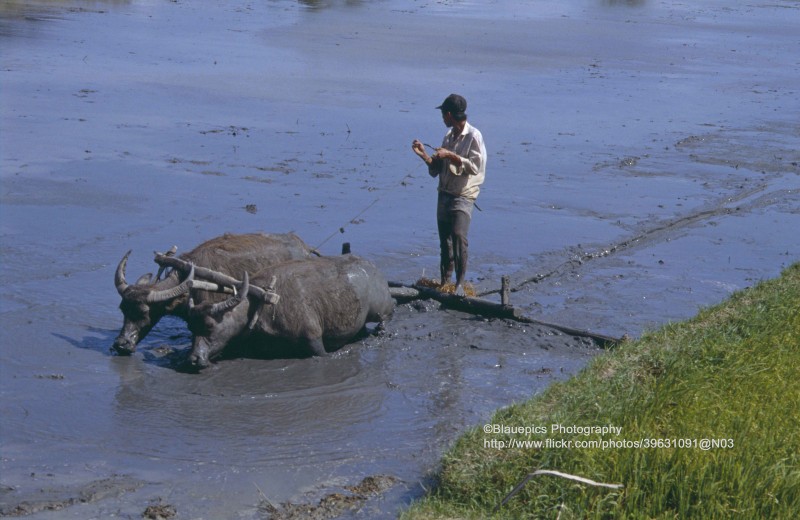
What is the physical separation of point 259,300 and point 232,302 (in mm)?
251

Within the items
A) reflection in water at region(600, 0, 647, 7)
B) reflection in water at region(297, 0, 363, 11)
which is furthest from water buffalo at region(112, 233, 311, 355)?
reflection in water at region(600, 0, 647, 7)

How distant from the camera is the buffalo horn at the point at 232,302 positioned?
A: 9328 mm

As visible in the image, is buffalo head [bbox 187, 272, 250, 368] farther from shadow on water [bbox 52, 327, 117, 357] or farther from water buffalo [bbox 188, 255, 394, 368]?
shadow on water [bbox 52, 327, 117, 357]

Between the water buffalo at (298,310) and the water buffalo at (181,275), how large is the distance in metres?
0.30

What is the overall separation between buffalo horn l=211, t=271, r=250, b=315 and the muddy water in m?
0.53

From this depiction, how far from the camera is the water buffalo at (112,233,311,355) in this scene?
372 inches

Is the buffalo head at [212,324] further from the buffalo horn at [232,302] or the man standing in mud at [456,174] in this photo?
the man standing in mud at [456,174]

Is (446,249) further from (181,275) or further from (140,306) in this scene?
(140,306)

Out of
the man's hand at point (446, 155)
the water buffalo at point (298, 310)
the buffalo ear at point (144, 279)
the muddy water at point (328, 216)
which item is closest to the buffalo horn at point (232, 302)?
the water buffalo at point (298, 310)

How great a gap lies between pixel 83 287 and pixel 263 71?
1287 cm

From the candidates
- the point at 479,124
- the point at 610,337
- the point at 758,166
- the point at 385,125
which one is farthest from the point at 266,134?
the point at 610,337

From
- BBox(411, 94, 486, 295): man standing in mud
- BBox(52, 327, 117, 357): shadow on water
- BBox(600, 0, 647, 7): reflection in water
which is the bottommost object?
BBox(52, 327, 117, 357): shadow on water

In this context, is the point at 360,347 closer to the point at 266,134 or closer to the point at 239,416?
the point at 239,416

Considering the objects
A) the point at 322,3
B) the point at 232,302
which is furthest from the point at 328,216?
the point at 322,3
